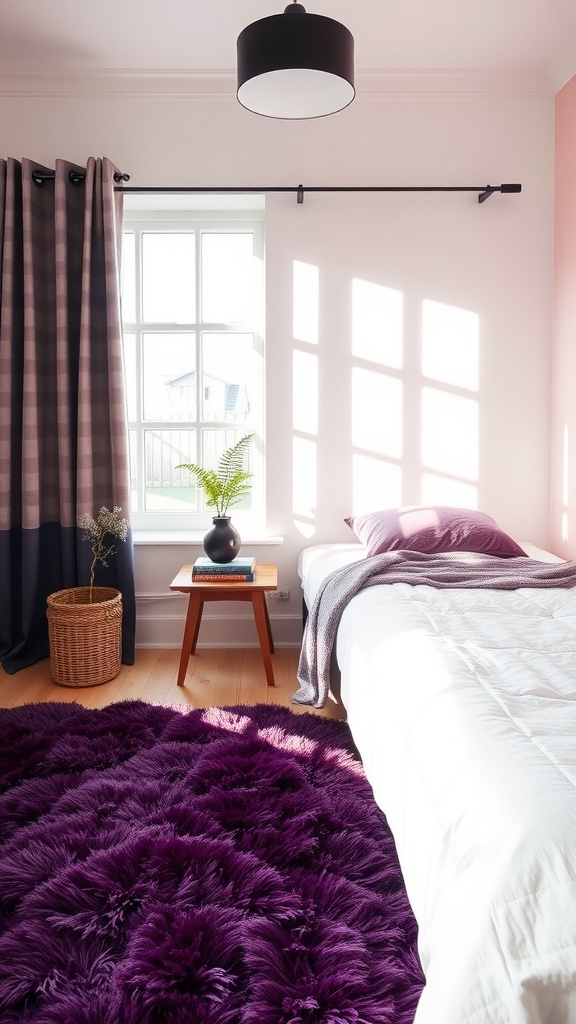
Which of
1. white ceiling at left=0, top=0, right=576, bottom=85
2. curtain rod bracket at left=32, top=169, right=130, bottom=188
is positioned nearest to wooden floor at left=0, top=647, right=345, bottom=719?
curtain rod bracket at left=32, top=169, right=130, bottom=188

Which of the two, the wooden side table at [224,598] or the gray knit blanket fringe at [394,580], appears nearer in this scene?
the gray knit blanket fringe at [394,580]

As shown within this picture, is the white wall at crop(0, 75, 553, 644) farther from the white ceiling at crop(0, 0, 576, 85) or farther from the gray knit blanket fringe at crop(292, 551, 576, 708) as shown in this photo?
the gray knit blanket fringe at crop(292, 551, 576, 708)

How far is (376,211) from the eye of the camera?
3.41 metres

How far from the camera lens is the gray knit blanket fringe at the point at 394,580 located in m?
2.42

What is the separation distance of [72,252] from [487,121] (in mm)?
2039

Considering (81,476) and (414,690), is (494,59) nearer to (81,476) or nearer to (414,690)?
(81,476)

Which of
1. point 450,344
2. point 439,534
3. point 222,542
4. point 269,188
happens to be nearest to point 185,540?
point 222,542

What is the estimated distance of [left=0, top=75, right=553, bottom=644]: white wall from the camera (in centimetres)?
339

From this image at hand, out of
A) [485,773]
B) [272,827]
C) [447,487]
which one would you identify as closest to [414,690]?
[485,773]

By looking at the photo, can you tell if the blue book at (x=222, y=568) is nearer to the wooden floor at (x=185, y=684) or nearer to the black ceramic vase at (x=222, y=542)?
the black ceramic vase at (x=222, y=542)

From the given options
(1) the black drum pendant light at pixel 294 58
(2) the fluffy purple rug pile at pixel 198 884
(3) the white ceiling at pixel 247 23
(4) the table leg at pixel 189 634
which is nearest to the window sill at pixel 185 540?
(4) the table leg at pixel 189 634

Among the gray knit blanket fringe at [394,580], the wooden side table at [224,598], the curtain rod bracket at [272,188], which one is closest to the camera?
the gray knit blanket fringe at [394,580]

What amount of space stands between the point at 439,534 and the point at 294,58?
175 centimetres

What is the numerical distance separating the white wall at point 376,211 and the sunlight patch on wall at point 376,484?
0.04ft
